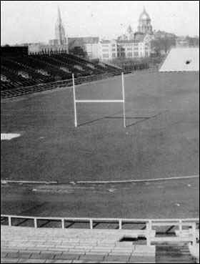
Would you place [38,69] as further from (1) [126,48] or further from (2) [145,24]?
(2) [145,24]

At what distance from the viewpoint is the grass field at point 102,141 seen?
1339 centimetres

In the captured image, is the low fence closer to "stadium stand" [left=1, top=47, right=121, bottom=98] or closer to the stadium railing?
the stadium railing

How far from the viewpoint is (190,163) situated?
544 inches

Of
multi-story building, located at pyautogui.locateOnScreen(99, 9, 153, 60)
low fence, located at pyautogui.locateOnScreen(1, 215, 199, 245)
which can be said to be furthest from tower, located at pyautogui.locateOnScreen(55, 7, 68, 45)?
low fence, located at pyautogui.locateOnScreen(1, 215, 199, 245)

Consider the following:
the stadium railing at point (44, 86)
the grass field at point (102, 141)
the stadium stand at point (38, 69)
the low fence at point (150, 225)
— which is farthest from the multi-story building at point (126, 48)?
the low fence at point (150, 225)

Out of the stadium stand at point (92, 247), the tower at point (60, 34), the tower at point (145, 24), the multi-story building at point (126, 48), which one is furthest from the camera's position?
the tower at point (145, 24)

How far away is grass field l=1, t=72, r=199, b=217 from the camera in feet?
43.9

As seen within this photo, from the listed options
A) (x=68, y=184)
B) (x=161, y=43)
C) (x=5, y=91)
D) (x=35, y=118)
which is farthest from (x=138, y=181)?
(x=161, y=43)

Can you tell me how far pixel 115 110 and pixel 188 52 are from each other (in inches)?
1437

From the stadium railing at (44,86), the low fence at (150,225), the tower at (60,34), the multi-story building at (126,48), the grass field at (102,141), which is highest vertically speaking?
the tower at (60,34)

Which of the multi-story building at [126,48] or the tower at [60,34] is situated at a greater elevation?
the tower at [60,34]

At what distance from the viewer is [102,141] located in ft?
57.4

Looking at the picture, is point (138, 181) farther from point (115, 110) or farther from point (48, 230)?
point (115, 110)

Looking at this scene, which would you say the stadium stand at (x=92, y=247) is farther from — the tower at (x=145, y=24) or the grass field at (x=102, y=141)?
the tower at (x=145, y=24)
